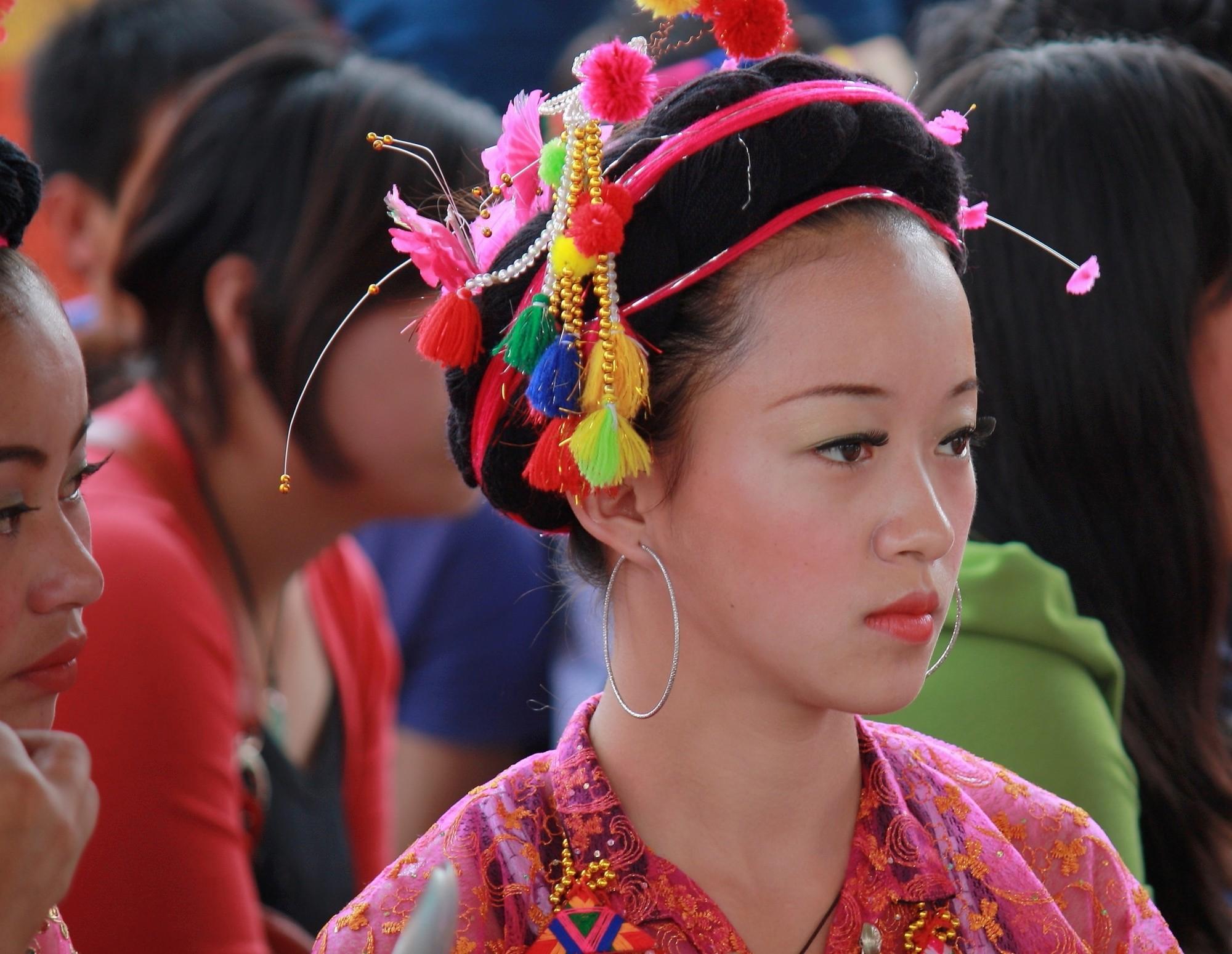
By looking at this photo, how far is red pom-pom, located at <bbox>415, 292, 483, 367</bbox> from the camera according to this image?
3.98 ft

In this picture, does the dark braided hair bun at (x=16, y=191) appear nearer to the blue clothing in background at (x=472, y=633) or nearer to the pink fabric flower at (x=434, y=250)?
the pink fabric flower at (x=434, y=250)

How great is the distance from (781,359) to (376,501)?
3.71 ft

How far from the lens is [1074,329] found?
5.66 feet

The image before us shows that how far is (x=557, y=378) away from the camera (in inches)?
45.2

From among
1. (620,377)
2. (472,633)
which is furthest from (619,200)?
(472,633)

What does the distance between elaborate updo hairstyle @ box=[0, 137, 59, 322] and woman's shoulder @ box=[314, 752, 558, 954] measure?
517mm

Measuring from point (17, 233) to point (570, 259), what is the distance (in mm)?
420

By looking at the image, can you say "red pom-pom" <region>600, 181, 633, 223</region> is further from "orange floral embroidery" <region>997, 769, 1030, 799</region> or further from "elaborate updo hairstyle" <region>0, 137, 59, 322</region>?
"orange floral embroidery" <region>997, 769, 1030, 799</region>

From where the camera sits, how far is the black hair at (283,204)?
2.00 meters

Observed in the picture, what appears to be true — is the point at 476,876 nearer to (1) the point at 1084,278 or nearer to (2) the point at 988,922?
(2) the point at 988,922

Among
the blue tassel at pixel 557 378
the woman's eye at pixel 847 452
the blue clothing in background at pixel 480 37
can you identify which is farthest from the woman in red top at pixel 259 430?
the blue clothing in background at pixel 480 37

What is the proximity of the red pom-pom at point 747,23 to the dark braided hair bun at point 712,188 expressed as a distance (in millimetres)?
27

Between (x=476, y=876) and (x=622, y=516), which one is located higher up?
(x=622, y=516)

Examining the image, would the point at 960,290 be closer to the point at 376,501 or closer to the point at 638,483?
the point at 638,483
